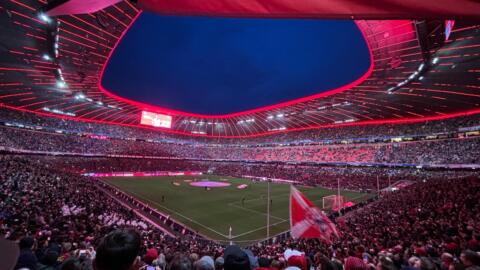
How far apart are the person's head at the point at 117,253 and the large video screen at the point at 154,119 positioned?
4389 centimetres

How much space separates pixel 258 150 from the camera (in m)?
72.0

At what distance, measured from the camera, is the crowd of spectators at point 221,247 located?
2.73 meters

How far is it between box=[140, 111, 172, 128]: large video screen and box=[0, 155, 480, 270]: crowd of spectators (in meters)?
23.3

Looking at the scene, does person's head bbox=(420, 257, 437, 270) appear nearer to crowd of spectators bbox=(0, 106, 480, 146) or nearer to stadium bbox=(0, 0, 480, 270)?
stadium bbox=(0, 0, 480, 270)

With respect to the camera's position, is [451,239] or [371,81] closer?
[451,239]

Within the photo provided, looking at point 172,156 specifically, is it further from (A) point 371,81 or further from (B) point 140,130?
(A) point 371,81

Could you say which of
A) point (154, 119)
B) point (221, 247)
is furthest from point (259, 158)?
point (221, 247)

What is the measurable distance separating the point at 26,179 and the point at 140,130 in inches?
2060

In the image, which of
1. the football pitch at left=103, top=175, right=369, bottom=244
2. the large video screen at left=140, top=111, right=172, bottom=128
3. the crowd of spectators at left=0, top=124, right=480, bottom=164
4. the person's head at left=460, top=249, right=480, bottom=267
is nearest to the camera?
the person's head at left=460, top=249, right=480, bottom=267

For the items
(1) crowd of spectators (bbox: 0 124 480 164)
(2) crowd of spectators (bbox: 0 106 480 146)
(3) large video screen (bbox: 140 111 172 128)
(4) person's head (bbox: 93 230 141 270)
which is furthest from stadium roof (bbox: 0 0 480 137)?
(1) crowd of spectators (bbox: 0 124 480 164)

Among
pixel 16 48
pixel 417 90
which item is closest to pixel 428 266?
pixel 16 48

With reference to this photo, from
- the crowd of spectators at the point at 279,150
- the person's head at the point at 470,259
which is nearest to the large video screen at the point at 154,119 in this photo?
the crowd of spectators at the point at 279,150

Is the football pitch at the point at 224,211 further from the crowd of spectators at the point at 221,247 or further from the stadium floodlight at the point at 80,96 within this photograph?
the stadium floodlight at the point at 80,96

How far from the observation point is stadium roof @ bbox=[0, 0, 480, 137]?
1478 centimetres
